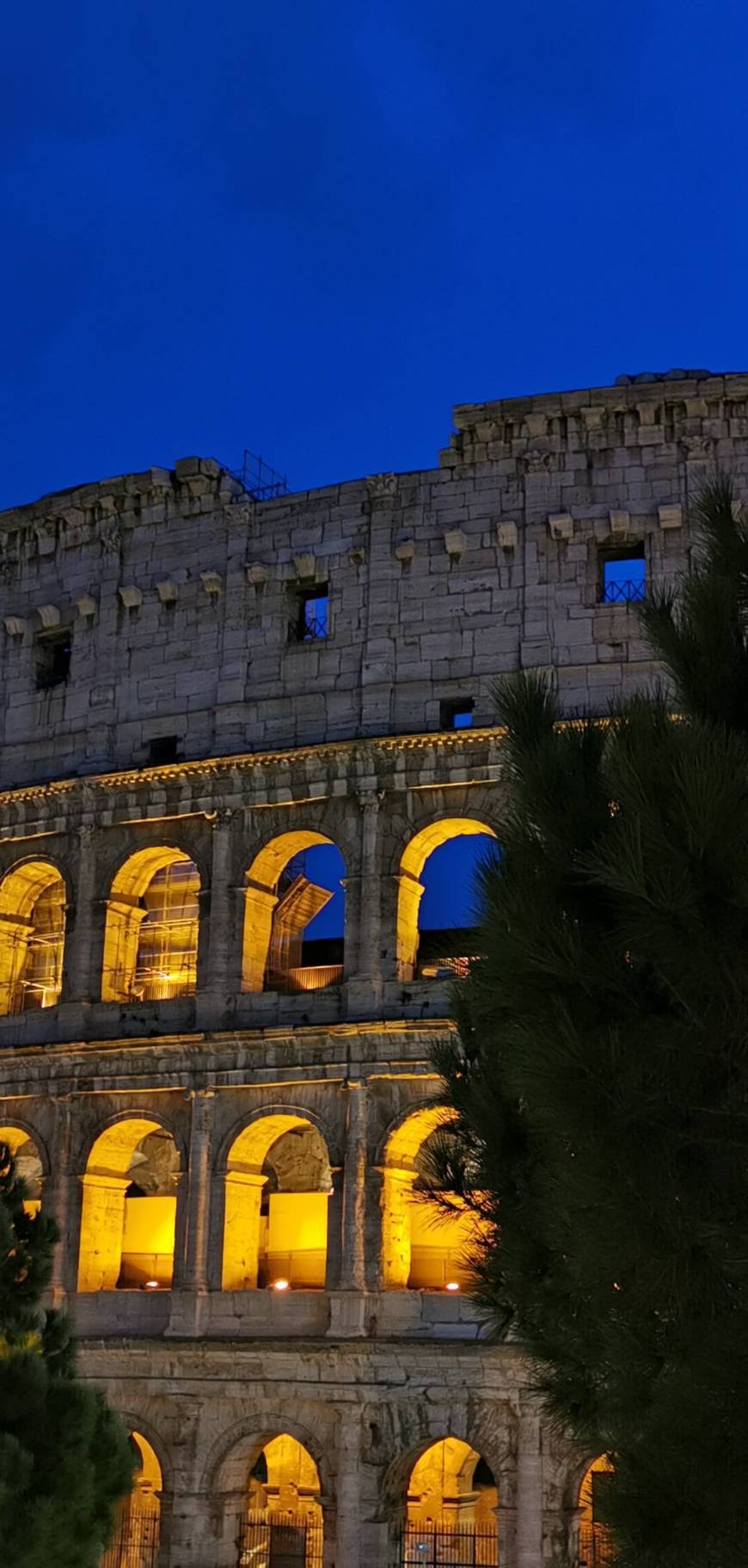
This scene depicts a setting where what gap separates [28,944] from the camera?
29.6 metres

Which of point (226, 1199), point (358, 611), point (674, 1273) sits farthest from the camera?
point (358, 611)

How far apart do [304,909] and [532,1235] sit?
21.5 meters

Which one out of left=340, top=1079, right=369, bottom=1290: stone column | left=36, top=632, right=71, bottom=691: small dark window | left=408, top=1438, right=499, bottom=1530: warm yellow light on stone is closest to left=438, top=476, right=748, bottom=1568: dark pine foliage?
left=340, top=1079, right=369, bottom=1290: stone column

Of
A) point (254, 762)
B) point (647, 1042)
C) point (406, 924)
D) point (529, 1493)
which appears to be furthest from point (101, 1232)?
point (647, 1042)

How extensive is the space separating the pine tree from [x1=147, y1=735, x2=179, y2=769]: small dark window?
1168 centimetres

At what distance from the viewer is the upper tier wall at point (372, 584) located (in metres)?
26.0

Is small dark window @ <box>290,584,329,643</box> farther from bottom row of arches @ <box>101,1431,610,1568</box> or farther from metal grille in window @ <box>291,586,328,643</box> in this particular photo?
bottom row of arches @ <box>101,1431,610,1568</box>

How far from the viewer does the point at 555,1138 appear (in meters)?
9.10

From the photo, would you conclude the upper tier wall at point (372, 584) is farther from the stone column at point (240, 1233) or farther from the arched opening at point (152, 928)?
the stone column at point (240, 1233)

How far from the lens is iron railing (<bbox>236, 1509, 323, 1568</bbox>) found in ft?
81.3

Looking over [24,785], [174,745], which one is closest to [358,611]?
[174,745]

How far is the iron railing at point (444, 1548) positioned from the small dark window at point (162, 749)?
463 inches

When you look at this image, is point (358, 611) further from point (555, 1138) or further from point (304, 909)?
point (555, 1138)

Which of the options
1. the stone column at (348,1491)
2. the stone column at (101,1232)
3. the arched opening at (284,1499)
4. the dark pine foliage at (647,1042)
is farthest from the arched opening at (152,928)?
the dark pine foliage at (647,1042)
